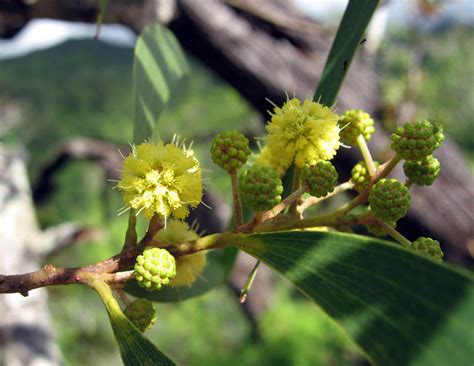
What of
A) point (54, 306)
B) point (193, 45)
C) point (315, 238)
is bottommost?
point (54, 306)

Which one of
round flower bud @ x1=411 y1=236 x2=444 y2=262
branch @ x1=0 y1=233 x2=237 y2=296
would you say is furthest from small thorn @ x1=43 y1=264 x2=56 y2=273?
round flower bud @ x1=411 y1=236 x2=444 y2=262

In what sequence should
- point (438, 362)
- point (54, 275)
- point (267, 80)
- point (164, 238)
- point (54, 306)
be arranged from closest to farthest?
point (438, 362)
point (54, 275)
point (164, 238)
point (267, 80)
point (54, 306)

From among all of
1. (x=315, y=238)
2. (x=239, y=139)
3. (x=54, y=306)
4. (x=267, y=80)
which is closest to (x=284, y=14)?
(x=267, y=80)

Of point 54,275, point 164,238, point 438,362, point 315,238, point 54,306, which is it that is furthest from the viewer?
point 54,306

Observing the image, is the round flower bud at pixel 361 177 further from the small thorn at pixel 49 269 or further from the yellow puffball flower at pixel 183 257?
the small thorn at pixel 49 269

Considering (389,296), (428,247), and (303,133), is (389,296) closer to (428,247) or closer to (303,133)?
(428,247)

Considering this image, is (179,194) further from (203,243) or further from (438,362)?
(438,362)

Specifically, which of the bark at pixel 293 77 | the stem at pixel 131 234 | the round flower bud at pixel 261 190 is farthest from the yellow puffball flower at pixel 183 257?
the bark at pixel 293 77
